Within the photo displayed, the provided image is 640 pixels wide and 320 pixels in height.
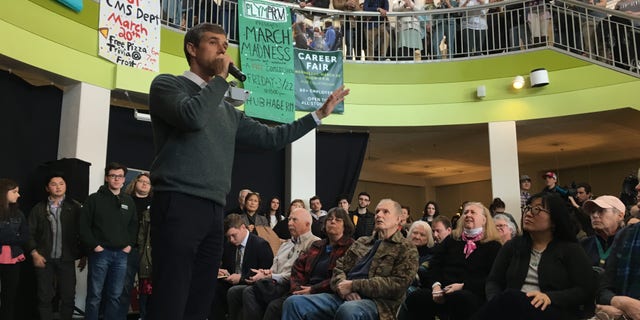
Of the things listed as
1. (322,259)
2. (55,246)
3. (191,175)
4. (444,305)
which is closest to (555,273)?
(444,305)

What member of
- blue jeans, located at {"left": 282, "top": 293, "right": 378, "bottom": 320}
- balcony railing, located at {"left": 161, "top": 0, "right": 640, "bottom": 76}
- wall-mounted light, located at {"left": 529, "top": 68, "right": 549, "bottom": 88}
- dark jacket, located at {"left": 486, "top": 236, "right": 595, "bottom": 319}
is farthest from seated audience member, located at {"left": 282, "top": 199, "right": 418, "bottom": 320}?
wall-mounted light, located at {"left": 529, "top": 68, "right": 549, "bottom": 88}

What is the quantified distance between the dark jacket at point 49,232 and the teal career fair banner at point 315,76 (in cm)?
358

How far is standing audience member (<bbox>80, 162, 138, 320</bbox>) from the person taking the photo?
4566 millimetres

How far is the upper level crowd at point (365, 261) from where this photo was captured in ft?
8.68

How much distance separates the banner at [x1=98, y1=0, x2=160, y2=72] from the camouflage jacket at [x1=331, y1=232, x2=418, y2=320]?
4017 mm

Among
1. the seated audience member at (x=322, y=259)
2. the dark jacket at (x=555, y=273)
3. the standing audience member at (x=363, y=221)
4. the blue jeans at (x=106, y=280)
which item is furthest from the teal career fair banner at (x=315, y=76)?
the dark jacket at (x=555, y=273)

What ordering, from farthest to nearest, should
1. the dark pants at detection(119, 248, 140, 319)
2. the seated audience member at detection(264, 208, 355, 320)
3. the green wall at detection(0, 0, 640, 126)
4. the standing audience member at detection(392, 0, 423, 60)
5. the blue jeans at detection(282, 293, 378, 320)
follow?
the standing audience member at detection(392, 0, 423, 60), the green wall at detection(0, 0, 640, 126), the dark pants at detection(119, 248, 140, 319), the seated audience member at detection(264, 208, 355, 320), the blue jeans at detection(282, 293, 378, 320)

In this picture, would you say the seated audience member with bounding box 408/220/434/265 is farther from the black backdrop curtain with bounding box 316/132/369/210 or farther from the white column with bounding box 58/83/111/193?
the black backdrop curtain with bounding box 316/132/369/210

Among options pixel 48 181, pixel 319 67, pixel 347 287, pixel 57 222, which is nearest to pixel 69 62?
pixel 48 181

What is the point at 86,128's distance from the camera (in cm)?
600

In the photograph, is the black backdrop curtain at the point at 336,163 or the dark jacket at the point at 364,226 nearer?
the dark jacket at the point at 364,226

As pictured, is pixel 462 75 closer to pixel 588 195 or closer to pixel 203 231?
pixel 588 195

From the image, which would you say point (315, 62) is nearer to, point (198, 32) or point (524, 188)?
point (524, 188)

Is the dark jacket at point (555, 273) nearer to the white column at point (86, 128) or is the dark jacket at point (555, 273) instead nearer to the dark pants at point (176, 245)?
the dark pants at point (176, 245)
